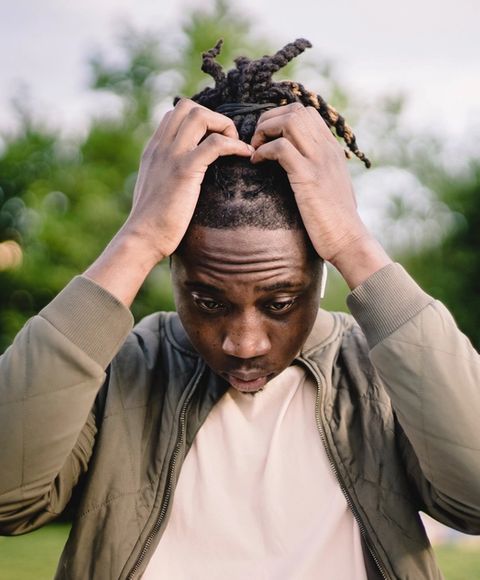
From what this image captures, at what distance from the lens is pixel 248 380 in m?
2.41

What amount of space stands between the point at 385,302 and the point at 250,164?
22.7 inches

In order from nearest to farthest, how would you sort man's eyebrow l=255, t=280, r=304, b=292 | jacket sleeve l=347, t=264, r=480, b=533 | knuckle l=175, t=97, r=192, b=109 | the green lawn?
jacket sleeve l=347, t=264, r=480, b=533 < man's eyebrow l=255, t=280, r=304, b=292 < knuckle l=175, t=97, r=192, b=109 < the green lawn

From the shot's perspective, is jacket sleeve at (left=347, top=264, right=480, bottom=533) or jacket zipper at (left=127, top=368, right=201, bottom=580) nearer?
jacket sleeve at (left=347, top=264, right=480, bottom=533)

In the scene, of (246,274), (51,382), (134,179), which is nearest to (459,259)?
(134,179)

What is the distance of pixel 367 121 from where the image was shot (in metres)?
10.5

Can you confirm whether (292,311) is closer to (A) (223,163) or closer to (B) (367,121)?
(A) (223,163)

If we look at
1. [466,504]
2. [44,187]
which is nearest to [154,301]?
[44,187]

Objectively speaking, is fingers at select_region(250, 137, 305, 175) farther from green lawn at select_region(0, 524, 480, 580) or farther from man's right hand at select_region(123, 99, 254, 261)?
green lawn at select_region(0, 524, 480, 580)

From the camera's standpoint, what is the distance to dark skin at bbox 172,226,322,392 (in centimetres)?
229

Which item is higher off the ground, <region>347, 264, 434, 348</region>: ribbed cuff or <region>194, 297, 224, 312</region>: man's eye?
<region>347, 264, 434, 348</region>: ribbed cuff

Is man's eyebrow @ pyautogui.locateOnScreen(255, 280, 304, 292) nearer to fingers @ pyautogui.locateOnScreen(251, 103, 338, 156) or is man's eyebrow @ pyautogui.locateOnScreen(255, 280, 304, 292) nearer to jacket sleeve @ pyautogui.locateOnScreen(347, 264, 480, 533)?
jacket sleeve @ pyautogui.locateOnScreen(347, 264, 480, 533)

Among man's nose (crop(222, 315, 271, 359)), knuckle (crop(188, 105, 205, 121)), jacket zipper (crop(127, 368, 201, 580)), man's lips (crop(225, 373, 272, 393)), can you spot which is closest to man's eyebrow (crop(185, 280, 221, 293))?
man's nose (crop(222, 315, 271, 359))

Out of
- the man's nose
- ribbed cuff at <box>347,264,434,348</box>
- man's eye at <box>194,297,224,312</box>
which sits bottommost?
the man's nose

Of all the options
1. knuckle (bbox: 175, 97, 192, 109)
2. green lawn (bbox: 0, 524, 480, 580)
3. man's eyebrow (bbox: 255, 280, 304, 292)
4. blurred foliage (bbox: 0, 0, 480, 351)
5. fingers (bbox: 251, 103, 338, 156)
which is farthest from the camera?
blurred foliage (bbox: 0, 0, 480, 351)
